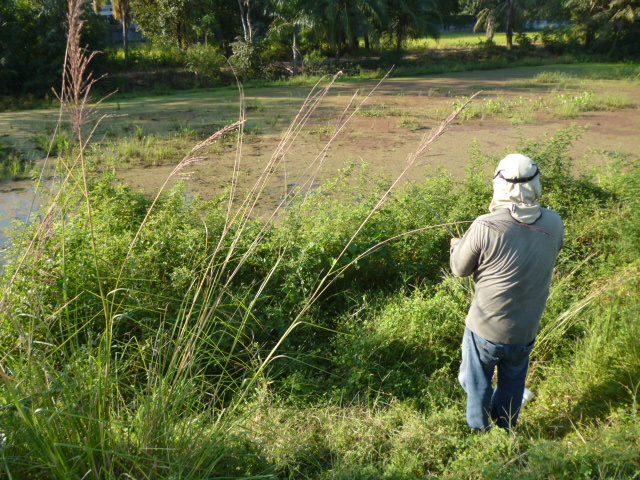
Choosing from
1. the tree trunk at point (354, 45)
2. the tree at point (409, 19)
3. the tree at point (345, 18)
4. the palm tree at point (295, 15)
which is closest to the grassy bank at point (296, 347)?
the palm tree at point (295, 15)

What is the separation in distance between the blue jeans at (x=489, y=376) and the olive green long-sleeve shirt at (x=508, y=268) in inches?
2.3

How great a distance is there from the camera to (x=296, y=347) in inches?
130

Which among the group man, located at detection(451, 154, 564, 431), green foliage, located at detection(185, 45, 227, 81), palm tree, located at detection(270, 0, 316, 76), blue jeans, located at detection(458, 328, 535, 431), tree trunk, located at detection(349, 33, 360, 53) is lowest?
blue jeans, located at detection(458, 328, 535, 431)

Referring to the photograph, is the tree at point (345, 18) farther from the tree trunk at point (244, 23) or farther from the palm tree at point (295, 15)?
the tree trunk at point (244, 23)

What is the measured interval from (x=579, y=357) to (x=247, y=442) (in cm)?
198

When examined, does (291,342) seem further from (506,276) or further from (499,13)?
(499,13)

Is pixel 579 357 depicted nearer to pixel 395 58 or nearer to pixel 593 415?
pixel 593 415

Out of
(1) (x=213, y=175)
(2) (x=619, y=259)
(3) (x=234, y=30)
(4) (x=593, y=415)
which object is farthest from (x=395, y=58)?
(4) (x=593, y=415)

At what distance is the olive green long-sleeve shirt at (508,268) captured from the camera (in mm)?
2086

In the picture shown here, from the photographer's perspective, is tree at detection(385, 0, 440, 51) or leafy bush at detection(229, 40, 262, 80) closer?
leafy bush at detection(229, 40, 262, 80)


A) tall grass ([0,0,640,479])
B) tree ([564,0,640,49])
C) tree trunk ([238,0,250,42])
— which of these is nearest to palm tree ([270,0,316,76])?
tree trunk ([238,0,250,42])

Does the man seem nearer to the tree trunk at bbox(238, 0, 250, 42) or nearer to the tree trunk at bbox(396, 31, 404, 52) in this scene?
the tree trunk at bbox(238, 0, 250, 42)

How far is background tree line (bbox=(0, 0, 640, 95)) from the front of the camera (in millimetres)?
18797

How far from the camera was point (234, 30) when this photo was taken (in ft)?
80.7
